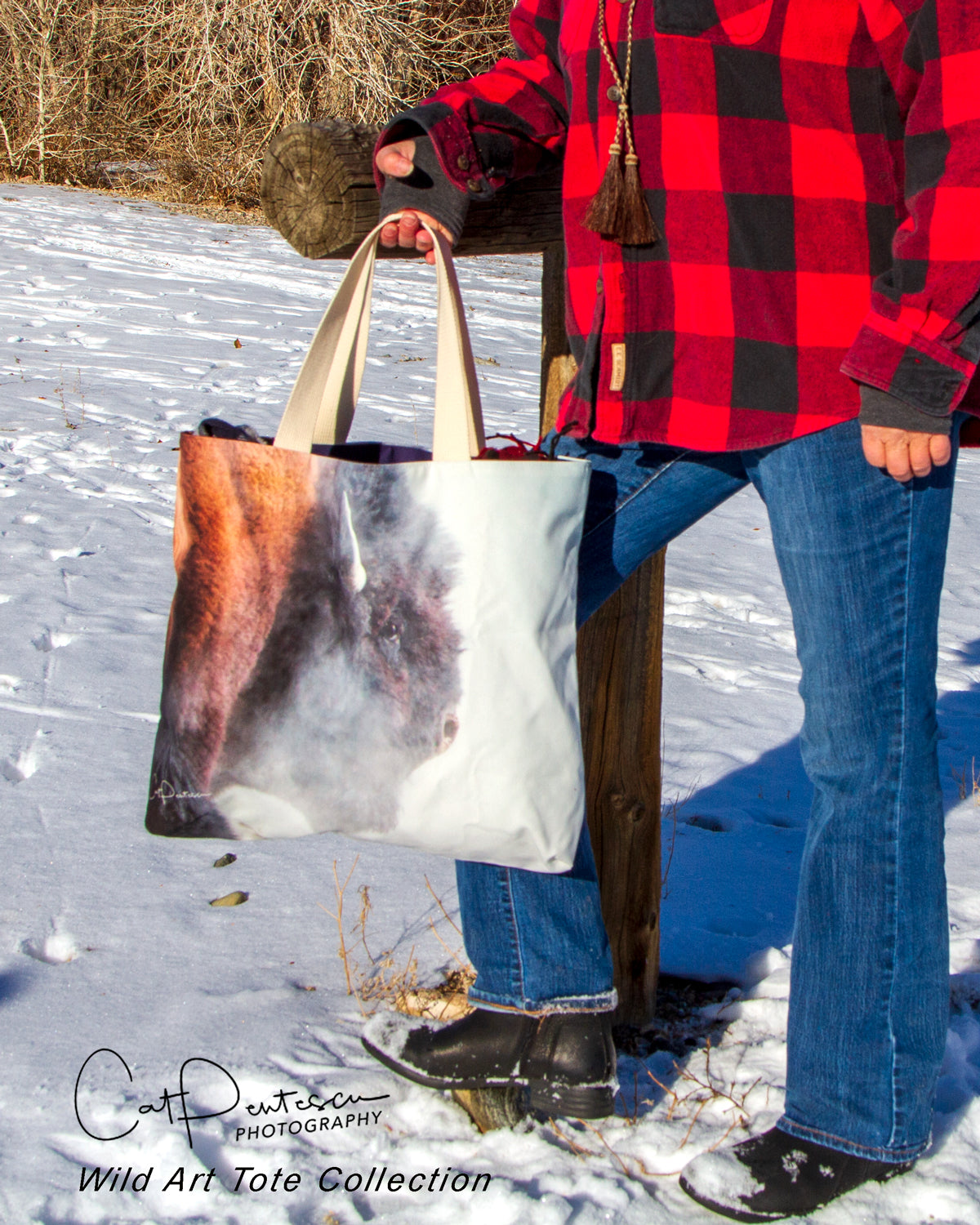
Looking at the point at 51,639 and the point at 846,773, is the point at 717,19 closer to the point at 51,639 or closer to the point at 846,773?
the point at 846,773

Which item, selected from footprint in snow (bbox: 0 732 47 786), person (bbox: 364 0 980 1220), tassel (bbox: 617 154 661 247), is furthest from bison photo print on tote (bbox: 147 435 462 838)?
footprint in snow (bbox: 0 732 47 786)

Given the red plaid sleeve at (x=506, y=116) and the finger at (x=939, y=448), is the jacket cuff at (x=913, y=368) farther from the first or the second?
the red plaid sleeve at (x=506, y=116)

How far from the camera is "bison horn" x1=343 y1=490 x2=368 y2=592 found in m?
1.35

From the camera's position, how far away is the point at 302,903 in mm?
2352

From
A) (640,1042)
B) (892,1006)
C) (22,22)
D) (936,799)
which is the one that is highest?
(22,22)

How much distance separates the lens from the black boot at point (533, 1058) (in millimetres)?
1621

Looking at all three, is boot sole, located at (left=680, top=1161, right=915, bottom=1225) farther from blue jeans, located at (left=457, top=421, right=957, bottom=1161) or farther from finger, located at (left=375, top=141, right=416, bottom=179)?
finger, located at (left=375, top=141, right=416, bottom=179)

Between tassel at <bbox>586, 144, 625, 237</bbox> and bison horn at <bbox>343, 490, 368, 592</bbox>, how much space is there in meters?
0.45

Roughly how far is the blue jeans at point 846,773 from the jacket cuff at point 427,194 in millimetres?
362

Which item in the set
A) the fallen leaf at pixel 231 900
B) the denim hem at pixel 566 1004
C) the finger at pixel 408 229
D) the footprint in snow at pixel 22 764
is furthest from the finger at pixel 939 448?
the footprint in snow at pixel 22 764

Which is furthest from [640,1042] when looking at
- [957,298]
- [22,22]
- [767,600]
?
[22,22]

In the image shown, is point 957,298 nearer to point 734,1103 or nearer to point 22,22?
point 734,1103

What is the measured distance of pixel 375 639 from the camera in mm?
1369

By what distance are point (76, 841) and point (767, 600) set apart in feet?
9.77
